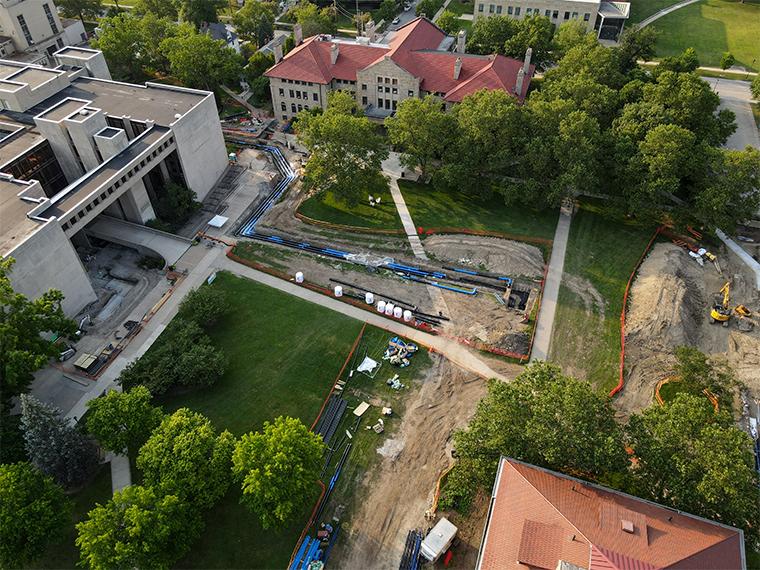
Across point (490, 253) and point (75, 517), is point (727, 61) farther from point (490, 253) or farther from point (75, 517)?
point (75, 517)

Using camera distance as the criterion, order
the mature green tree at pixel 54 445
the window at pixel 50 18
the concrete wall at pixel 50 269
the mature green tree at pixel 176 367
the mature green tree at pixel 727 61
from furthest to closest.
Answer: the window at pixel 50 18, the mature green tree at pixel 727 61, the concrete wall at pixel 50 269, the mature green tree at pixel 176 367, the mature green tree at pixel 54 445

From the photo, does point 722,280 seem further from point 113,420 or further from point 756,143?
point 113,420

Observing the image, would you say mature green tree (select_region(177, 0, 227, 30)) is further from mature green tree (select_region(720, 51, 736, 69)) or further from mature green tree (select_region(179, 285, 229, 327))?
mature green tree (select_region(720, 51, 736, 69))

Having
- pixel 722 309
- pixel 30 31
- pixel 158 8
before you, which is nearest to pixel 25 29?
Result: pixel 30 31

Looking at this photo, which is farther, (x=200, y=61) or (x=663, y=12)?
(x=663, y=12)

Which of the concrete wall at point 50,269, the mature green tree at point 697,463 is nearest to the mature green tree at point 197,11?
the concrete wall at point 50,269

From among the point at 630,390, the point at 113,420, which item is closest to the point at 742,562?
the point at 630,390

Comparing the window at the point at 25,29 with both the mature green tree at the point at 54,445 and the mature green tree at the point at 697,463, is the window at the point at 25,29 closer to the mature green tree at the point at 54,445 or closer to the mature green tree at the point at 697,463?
the mature green tree at the point at 54,445
